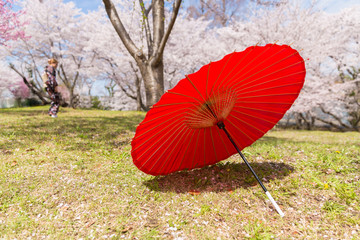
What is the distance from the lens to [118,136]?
5.84 meters

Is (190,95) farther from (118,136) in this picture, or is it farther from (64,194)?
(118,136)

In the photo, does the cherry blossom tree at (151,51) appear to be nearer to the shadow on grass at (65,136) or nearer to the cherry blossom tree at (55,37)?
the shadow on grass at (65,136)

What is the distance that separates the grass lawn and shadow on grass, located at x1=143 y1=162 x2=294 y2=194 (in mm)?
15

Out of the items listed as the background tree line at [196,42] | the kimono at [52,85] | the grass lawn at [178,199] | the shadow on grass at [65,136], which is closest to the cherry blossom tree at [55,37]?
the background tree line at [196,42]

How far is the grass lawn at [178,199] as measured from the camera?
7.01 ft

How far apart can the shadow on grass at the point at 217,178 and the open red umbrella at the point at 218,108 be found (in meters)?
0.37

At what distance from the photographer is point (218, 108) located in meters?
2.27

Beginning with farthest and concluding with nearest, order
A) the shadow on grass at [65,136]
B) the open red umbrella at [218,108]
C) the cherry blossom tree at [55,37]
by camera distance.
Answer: the cherry blossom tree at [55,37]
the shadow on grass at [65,136]
the open red umbrella at [218,108]

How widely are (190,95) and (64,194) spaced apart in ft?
7.83

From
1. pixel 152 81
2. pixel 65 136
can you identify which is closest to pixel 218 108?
pixel 152 81

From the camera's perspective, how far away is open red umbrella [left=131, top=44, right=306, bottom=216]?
1.93 meters

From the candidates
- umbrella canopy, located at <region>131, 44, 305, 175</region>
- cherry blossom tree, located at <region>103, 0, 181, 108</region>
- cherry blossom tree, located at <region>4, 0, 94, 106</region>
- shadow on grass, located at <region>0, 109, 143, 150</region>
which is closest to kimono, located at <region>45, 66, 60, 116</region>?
shadow on grass, located at <region>0, 109, 143, 150</region>

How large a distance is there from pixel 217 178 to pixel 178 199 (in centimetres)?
78

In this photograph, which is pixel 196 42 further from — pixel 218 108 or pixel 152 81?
pixel 218 108
